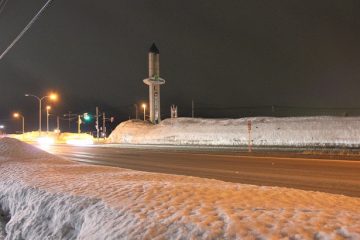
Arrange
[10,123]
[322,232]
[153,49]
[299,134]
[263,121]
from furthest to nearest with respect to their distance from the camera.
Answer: [10,123]
[153,49]
[263,121]
[299,134]
[322,232]

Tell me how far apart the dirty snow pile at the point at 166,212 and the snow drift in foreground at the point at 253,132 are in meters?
32.1

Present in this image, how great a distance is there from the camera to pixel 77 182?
985 centimetres

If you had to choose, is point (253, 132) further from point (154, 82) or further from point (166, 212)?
point (166, 212)

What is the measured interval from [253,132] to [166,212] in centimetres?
4413

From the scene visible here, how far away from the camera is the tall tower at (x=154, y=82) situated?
7125 centimetres

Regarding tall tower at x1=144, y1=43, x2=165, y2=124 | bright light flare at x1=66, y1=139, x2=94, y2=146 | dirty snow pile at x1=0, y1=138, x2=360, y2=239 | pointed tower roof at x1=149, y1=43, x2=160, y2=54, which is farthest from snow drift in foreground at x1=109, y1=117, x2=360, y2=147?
dirty snow pile at x1=0, y1=138, x2=360, y2=239

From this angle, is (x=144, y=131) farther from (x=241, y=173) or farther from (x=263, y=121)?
(x=241, y=173)

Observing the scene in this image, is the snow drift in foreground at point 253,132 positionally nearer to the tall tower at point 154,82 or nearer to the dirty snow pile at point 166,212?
the tall tower at point 154,82

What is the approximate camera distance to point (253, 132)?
49250 millimetres

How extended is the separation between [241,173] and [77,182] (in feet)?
28.7

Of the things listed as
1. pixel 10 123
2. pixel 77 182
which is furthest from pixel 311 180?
pixel 10 123

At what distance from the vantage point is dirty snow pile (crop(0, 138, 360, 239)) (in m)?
4.89

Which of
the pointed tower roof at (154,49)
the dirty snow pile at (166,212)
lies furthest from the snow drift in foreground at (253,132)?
the dirty snow pile at (166,212)

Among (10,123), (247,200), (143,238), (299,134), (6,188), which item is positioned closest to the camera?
(143,238)
